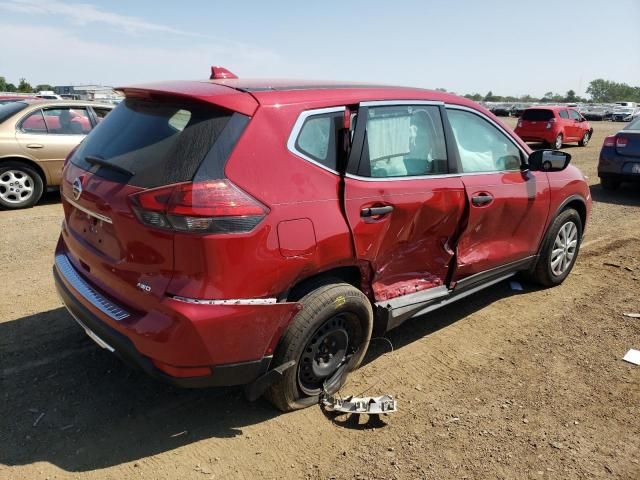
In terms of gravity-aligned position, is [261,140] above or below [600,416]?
above

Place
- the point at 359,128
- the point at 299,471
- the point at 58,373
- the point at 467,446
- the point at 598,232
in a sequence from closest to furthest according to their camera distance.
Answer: the point at 299,471 → the point at 467,446 → the point at 359,128 → the point at 58,373 → the point at 598,232

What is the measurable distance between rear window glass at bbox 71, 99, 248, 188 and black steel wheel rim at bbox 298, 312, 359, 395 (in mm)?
1144

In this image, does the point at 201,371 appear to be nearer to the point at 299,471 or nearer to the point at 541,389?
the point at 299,471

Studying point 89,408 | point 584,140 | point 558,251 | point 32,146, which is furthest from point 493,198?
point 584,140

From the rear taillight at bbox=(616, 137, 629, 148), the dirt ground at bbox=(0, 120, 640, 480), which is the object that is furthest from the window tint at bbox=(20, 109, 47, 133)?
the rear taillight at bbox=(616, 137, 629, 148)

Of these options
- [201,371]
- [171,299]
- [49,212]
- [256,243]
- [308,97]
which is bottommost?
[49,212]

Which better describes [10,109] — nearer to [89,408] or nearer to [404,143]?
[89,408]

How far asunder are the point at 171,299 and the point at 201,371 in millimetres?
398

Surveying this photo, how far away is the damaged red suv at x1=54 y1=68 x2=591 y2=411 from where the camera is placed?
2387 millimetres

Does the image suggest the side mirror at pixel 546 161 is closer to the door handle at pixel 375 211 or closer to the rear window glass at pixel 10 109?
the door handle at pixel 375 211

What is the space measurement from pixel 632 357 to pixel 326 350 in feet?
7.89

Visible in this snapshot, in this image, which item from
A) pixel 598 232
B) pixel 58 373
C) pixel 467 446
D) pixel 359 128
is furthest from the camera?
pixel 598 232

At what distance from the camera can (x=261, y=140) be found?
253 centimetres

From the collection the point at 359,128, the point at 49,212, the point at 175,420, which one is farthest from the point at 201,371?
the point at 49,212
